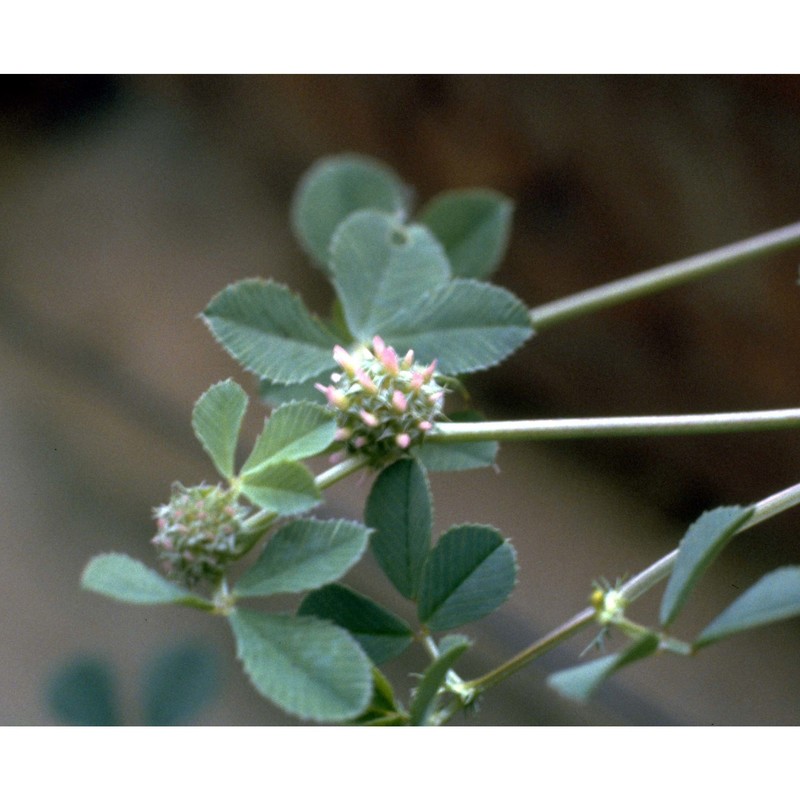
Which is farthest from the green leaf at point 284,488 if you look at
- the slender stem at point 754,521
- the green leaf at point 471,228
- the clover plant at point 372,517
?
the green leaf at point 471,228

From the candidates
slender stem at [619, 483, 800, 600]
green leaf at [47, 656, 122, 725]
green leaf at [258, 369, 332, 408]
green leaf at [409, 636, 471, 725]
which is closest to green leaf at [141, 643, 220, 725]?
green leaf at [47, 656, 122, 725]

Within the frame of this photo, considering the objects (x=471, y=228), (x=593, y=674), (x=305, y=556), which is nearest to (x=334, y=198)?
(x=471, y=228)

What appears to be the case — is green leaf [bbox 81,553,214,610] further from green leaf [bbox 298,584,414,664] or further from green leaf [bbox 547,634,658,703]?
green leaf [bbox 547,634,658,703]

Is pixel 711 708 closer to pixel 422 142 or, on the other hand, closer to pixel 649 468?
pixel 649 468

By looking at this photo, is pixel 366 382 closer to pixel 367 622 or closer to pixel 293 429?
pixel 293 429

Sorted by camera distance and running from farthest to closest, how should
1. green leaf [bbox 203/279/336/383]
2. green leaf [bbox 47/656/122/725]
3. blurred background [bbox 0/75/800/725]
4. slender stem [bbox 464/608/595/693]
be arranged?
blurred background [bbox 0/75/800/725] → green leaf [bbox 47/656/122/725] → green leaf [bbox 203/279/336/383] → slender stem [bbox 464/608/595/693]

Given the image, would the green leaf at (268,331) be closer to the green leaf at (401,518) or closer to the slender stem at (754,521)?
the green leaf at (401,518)
